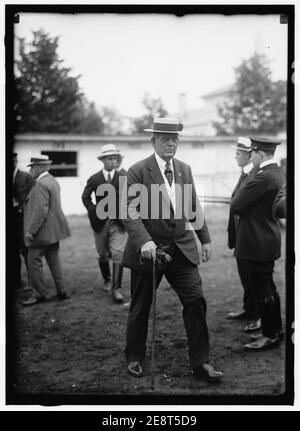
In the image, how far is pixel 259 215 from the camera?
4191 millimetres

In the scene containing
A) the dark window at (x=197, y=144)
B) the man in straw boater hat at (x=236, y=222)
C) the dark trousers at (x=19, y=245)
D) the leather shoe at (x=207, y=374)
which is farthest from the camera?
the dark window at (x=197, y=144)

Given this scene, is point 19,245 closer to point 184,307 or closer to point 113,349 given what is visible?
point 113,349

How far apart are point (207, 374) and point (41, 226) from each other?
2816 millimetres

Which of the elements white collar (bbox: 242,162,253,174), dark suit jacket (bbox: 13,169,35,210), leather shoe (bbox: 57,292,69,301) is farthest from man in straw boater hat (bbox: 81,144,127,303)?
white collar (bbox: 242,162,253,174)

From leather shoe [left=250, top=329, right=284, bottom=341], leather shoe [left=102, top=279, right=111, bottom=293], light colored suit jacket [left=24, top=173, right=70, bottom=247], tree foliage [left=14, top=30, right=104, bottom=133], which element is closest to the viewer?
tree foliage [left=14, top=30, right=104, bottom=133]

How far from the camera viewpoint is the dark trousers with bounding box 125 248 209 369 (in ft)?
11.8

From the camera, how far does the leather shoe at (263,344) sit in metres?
4.12

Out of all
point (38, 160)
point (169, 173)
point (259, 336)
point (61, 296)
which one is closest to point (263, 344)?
point (259, 336)

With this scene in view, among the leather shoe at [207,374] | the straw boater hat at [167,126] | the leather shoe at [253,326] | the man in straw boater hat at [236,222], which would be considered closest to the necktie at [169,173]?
the straw boater hat at [167,126]

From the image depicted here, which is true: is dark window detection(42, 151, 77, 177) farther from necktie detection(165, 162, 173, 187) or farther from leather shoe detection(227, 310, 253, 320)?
necktie detection(165, 162, 173, 187)

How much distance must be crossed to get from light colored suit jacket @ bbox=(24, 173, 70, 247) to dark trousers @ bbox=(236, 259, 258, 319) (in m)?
2.32

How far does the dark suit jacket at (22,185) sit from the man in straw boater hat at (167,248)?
7.87 ft

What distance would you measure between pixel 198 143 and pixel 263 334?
9.87 metres

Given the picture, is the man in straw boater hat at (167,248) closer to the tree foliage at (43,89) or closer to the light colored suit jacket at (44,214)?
the tree foliage at (43,89)
